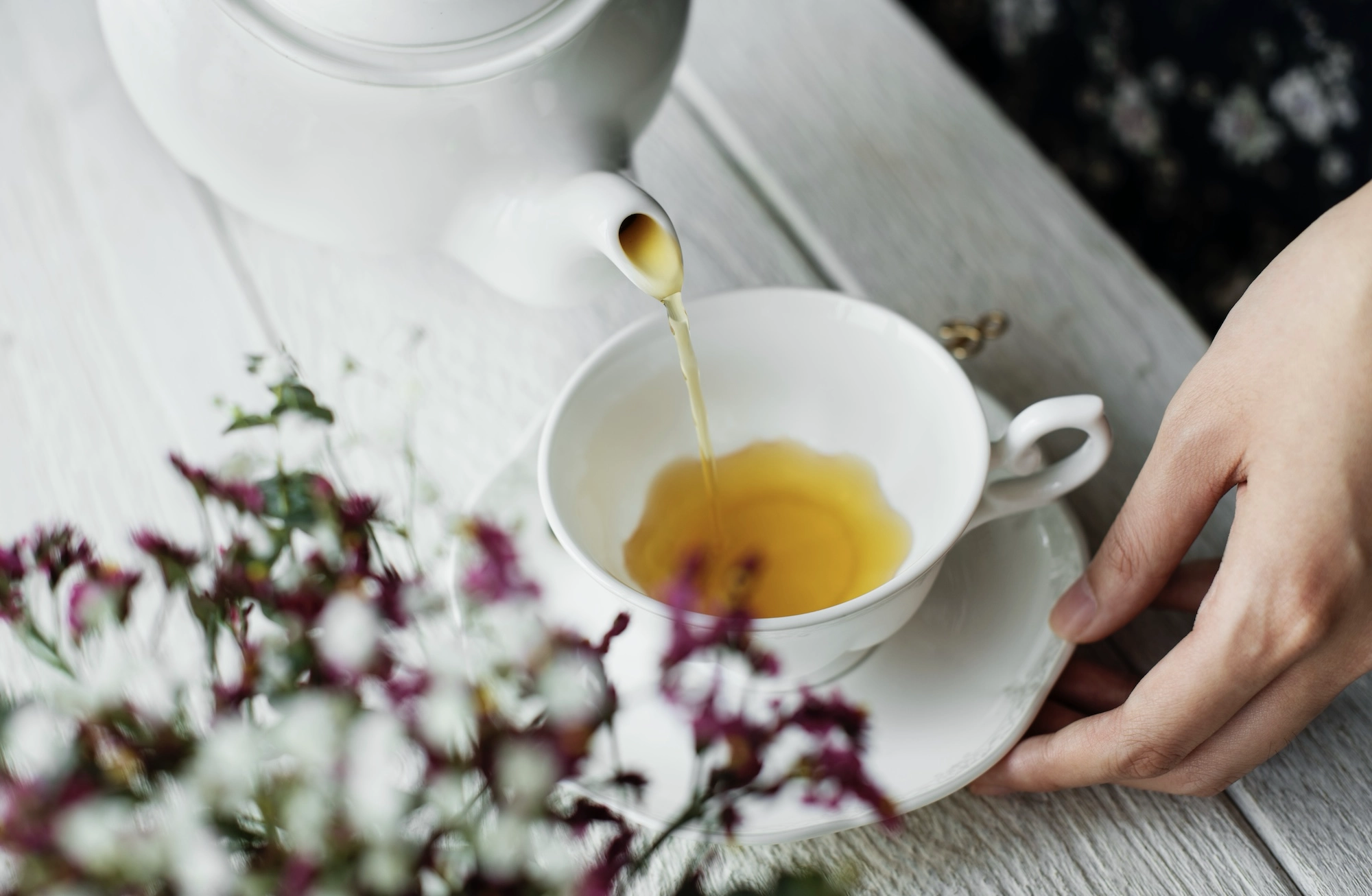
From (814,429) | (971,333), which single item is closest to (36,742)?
(814,429)

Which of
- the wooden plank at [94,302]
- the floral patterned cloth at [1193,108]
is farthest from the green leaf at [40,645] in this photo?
the floral patterned cloth at [1193,108]

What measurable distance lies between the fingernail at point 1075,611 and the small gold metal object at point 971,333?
0.19m

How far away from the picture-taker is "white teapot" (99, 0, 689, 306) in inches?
20.1

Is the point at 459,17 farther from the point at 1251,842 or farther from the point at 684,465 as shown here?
the point at 1251,842

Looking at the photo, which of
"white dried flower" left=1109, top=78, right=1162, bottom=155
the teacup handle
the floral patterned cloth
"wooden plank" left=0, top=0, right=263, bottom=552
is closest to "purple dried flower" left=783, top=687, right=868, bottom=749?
the teacup handle

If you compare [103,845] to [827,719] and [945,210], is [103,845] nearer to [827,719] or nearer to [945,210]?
[827,719]

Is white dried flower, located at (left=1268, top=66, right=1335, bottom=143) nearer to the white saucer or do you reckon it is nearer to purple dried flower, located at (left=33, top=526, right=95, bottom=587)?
the white saucer

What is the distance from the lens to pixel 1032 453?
0.56 m

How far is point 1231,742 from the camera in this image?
0.49m

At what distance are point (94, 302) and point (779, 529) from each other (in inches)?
20.8

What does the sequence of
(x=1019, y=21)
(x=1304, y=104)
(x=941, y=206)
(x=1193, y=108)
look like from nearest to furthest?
(x=941, y=206)
(x=1304, y=104)
(x=1193, y=108)
(x=1019, y=21)

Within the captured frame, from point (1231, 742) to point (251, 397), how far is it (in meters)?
0.62

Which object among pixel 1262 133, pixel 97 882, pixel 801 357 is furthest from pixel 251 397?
pixel 1262 133

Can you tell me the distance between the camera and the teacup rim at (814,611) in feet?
1.54
